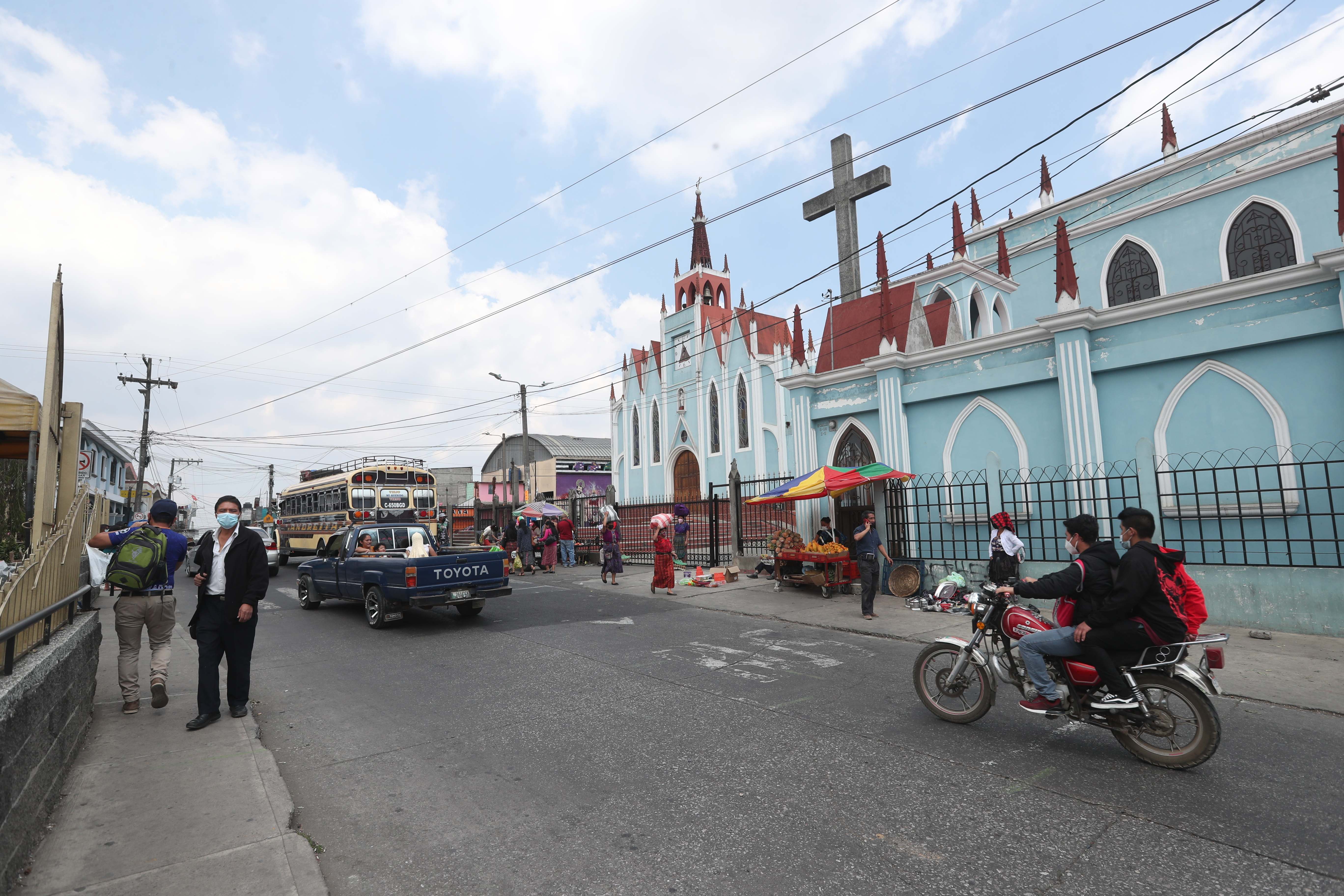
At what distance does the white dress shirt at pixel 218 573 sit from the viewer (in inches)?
228

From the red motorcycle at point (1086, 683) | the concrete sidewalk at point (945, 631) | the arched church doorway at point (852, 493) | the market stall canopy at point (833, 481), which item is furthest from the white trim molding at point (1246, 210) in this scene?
the red motorcycle at point (1086, 683)

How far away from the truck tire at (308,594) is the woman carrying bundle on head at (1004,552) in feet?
37.5

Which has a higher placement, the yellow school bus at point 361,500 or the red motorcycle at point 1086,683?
the yellow school bus at point 361,500

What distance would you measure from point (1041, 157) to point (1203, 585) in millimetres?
14883

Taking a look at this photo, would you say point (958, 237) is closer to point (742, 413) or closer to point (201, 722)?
point (742, 413)

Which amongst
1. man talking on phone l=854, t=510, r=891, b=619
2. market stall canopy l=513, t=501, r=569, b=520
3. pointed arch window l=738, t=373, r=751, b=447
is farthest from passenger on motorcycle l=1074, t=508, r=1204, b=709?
pointed arch window l=738, t=373, r=751, b=447

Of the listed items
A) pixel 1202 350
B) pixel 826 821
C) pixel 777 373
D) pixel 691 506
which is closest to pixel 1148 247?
pixel 1202 350

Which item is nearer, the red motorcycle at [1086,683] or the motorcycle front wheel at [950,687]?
the red motorcycle at [1086,683]

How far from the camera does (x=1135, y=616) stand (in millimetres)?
4625

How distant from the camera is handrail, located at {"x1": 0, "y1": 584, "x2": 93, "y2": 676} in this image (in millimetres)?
3551

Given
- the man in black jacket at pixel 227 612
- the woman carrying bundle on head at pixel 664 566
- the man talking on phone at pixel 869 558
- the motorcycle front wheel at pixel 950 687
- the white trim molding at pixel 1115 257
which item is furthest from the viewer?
the white trim molding at pixel 1115 257

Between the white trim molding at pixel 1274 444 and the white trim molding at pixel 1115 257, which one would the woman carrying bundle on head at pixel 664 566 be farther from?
the white trim molding at pixel 1115 257

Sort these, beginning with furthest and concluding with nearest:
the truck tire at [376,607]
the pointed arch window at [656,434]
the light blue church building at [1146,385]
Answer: the pointed arch window at [656,434] < the truck tire at [376,607] < the light blue church building at [1146,385]

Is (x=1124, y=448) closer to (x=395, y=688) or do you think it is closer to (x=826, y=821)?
(x=826, y=821)
